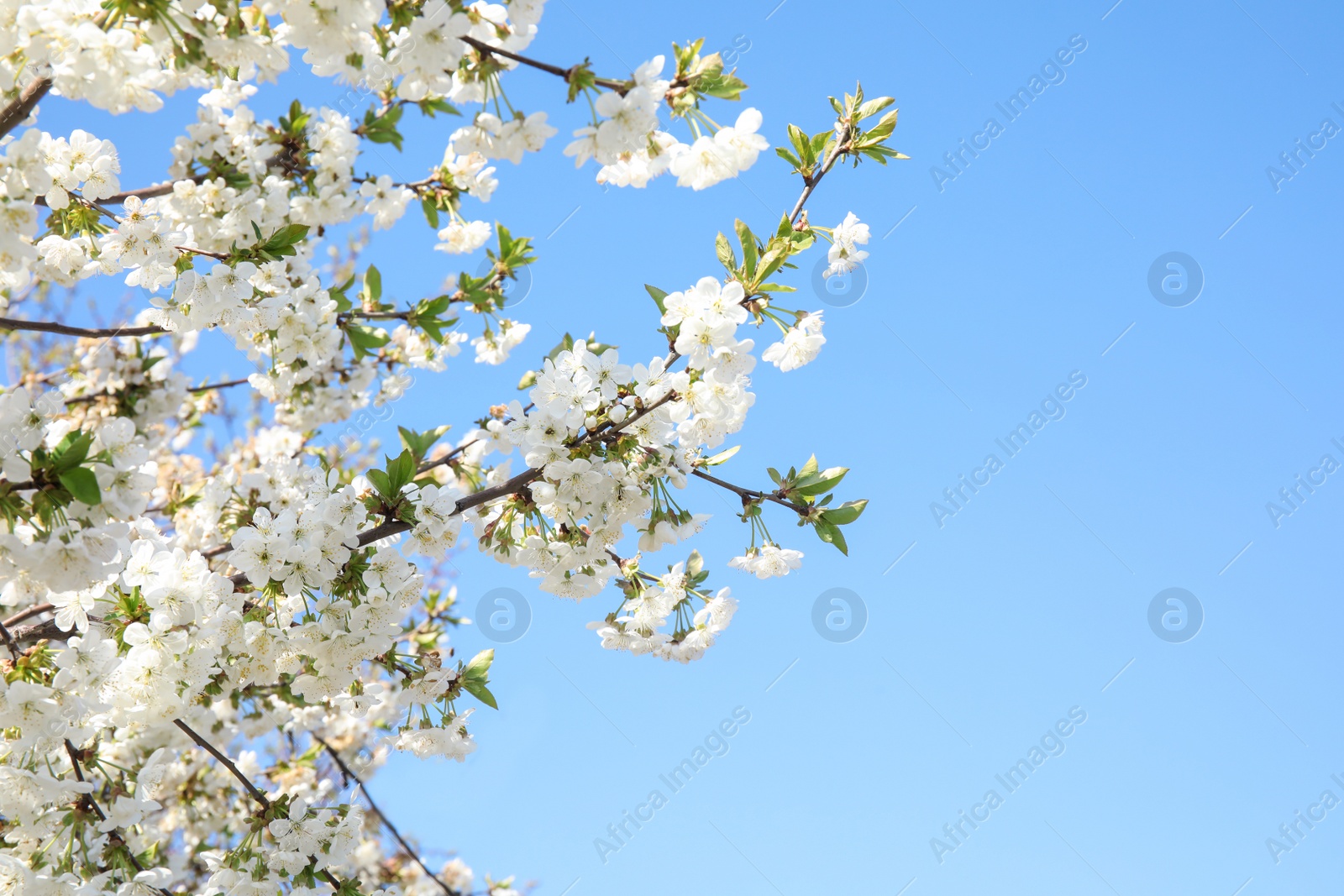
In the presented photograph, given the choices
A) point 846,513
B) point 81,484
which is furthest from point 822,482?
point 81,484

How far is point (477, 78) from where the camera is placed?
70.3 inches

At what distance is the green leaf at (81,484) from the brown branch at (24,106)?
1058mm

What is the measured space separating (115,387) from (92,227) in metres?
1.61

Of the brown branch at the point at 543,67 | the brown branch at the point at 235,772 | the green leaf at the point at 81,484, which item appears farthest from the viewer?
the brown branch at the point at 235,772

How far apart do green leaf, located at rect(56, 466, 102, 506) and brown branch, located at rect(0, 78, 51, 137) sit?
1.06 m

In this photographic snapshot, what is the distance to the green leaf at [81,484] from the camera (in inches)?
59.2

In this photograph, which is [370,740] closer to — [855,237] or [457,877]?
[457,877]

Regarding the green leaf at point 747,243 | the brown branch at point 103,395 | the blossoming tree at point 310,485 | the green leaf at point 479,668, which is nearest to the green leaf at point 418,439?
the blossoming tree at point 310,485

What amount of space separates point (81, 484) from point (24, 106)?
1.15 meters

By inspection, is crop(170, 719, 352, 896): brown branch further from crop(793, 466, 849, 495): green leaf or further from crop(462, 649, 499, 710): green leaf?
crop(793, 466, 849, 495): green leaf

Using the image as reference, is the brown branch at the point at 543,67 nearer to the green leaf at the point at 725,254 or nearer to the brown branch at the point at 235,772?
the green leaf at the point at 725,254

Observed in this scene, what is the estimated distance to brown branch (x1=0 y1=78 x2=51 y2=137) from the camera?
79.2 inches

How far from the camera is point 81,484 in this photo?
1511 millimetres

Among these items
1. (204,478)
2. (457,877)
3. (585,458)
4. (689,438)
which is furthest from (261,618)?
(457,877)
